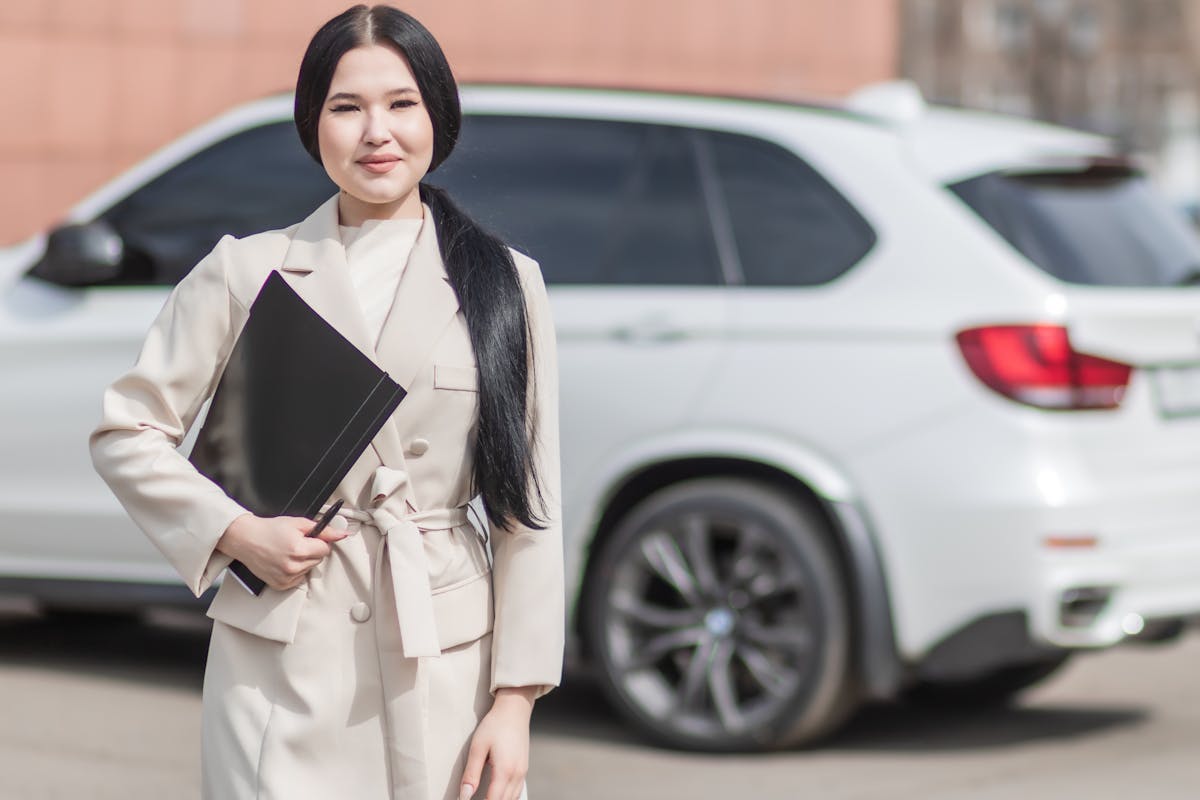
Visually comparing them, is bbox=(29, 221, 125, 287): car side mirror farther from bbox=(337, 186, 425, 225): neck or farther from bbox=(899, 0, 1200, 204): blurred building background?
bbox=(899, 0, 1200, 204): blurred building background

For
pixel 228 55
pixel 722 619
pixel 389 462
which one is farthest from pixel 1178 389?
pixel 228 55

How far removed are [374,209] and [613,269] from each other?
137 inches

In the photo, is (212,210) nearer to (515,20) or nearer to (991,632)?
(991,632)

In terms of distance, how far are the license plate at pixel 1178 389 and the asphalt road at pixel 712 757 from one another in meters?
1.02

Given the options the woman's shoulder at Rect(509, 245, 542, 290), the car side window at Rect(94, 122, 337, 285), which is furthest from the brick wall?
the woman's shoulder at Rect(509, 245, 542, 290)

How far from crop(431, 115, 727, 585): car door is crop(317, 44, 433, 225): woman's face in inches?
126

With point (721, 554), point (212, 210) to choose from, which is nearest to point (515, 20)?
point (212, 210)

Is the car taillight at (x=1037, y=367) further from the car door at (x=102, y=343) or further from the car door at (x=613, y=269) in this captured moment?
the car door at (x=102, y=343)

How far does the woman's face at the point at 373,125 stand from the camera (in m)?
2.56

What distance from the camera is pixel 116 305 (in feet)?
21.2

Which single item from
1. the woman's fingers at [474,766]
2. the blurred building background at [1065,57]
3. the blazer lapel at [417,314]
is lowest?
the woman's fingers at [474,766]

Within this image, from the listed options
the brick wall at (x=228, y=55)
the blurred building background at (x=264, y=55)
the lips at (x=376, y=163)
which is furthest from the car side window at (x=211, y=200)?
the lips at (x=376, y=163)

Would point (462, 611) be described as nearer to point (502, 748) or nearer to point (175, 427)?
point (502, 748)

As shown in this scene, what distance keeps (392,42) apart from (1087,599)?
3589 mm
